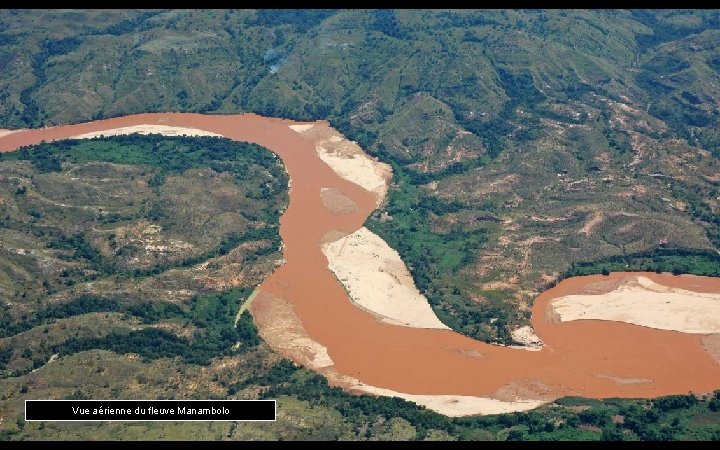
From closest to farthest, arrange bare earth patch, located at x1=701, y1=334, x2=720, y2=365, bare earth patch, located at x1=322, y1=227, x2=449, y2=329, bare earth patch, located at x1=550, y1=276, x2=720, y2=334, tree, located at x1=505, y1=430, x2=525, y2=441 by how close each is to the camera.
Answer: tree, located at x1=505, y1=430, x2=525, y2=441 → bare earth patch, located at x1=701, y1=334, x2=720, y2=365 → bare earth patch, located at x1=550, y1=276, x2=720, y2=334 → bare earth patch, located at x1=322, y1=227, x2=449, y2=329

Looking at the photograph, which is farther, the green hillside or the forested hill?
the forested hill

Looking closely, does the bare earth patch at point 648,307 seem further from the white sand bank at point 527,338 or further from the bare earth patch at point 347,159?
the bare earth patch at point 347,159

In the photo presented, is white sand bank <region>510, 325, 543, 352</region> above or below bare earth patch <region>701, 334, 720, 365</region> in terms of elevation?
below

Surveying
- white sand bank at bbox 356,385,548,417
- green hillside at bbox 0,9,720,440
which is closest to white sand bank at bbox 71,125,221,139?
green hillside at bbox 0,9,720,440

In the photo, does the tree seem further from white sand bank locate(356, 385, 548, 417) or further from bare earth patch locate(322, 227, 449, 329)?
bare earth patch locate(322, 227, 449, 329)

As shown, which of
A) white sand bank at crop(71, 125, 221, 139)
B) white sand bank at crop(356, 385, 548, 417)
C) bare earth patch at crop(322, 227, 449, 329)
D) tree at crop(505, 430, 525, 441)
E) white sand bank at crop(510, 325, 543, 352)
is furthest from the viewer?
white sand bank at crop(71, 125, 221, 139)

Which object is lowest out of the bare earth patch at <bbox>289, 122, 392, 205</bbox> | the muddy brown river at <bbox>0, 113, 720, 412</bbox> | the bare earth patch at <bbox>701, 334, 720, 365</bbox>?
the bare earth patch at <bbox>289, 122, 392, 205</bbox>

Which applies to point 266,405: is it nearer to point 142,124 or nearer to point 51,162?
point 51,162

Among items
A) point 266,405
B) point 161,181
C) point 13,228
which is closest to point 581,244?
point 266,405
